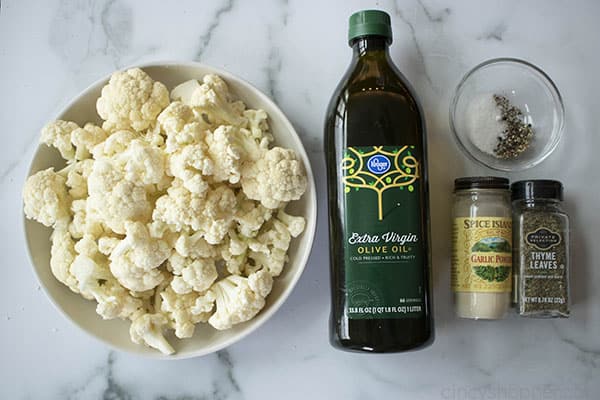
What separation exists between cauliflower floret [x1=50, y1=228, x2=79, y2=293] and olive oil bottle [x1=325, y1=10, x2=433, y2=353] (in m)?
0.46

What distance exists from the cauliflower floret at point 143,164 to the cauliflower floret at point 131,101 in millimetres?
58

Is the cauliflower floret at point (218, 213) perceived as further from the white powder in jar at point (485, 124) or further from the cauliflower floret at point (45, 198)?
the white powder in jar at point (485, 124)

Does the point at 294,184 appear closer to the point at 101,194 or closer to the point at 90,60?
the point at 101,194

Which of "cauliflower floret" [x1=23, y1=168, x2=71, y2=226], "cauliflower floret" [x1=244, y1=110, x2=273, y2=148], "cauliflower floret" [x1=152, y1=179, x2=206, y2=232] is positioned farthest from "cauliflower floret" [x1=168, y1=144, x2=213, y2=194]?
"cauliflower floret" [x1=23, y1=168, x2=71, y2=226]

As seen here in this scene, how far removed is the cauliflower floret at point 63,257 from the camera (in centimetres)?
96

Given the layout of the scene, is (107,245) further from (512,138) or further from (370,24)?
(512,138)

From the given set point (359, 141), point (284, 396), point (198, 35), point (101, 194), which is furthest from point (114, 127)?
point (284, 396)

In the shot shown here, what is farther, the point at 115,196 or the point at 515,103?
the point at 515,103

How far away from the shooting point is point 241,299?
3.11 feet

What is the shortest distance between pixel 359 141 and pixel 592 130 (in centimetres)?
50

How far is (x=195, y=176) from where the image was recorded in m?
0.91

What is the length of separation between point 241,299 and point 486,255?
1.39ft

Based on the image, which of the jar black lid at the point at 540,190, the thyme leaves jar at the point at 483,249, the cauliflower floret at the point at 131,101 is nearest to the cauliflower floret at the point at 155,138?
the cauliflower floret at the point at 131,101

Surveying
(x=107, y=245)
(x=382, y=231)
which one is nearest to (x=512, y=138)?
(x=382, y=231)
